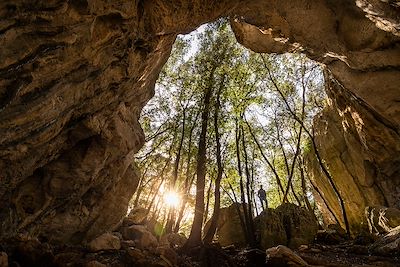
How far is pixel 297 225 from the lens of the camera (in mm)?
17875

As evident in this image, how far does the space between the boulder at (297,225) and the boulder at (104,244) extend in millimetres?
9247

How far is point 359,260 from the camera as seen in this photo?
1173 centimetres

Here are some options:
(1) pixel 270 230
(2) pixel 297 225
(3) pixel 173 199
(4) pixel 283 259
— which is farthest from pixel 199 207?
(3) pixel 173 199

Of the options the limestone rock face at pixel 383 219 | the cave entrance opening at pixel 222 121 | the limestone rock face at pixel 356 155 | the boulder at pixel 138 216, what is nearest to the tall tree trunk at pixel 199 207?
the cave entrance opening at pixel 222 121

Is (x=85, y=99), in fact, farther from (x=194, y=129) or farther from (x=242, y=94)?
(x=194, y=129)

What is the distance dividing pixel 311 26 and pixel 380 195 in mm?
12522

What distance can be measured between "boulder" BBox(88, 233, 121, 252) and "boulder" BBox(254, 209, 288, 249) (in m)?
7.91

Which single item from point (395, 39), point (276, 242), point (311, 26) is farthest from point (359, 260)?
point (311, 26)

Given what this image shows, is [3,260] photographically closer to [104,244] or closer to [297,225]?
[104,244]

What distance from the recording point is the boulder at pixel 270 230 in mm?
16859

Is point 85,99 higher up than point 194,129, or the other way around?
point 194,129

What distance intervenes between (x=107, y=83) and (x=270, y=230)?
11342mm

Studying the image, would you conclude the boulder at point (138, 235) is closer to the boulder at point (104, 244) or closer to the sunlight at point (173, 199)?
the boulder at point (104, 244)

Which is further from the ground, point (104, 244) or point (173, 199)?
point (173, 199)
